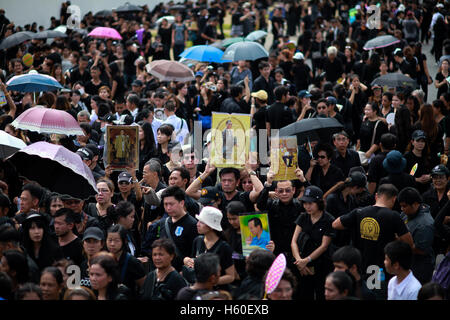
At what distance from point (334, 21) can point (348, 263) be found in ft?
61.1

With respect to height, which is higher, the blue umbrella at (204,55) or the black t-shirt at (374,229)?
the blue umbrella at (204,55)

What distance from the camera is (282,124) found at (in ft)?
37.9

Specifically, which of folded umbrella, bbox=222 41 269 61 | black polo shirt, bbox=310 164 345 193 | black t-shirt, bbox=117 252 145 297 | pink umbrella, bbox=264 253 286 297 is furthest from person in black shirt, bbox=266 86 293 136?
pink umbrella, bbox=264 253 286 297

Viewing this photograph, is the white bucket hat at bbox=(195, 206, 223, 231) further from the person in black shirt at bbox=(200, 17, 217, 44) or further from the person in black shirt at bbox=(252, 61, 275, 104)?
the person in black shirt at bbox=(200, 17, 217, 44)

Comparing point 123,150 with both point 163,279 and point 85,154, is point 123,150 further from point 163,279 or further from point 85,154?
point 163,279

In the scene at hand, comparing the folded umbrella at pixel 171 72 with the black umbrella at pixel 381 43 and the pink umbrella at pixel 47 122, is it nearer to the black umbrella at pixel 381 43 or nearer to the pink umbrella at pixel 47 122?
the pink umbrella at pixel 47 122

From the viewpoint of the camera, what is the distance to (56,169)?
24.4 ft

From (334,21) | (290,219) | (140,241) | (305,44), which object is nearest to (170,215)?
(140,241)

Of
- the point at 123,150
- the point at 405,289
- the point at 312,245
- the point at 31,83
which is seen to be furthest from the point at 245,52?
the point at 405,289

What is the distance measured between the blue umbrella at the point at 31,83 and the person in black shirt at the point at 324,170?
5.41 meters

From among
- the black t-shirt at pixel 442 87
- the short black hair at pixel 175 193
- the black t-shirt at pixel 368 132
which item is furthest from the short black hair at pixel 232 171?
A: the black t-shirt at pixel 442 87

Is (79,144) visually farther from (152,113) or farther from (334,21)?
(334,21)

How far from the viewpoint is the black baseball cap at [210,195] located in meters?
7.64

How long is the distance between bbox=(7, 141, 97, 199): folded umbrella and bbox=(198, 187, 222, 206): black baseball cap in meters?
1.21
